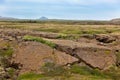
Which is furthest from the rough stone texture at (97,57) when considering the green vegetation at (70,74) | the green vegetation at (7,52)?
the green vegetation at (7,52)

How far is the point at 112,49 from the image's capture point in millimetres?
36781

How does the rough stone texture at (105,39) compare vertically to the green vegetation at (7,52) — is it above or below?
above

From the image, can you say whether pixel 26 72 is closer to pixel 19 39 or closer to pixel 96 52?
pixel 19 39

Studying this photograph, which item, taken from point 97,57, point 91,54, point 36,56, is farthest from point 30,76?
point 97,57

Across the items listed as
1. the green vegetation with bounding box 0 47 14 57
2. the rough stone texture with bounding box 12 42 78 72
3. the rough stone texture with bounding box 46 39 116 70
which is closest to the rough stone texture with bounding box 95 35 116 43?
the rough stone texture with bounding box 46 39 116 70

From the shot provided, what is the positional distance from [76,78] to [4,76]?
6.95 metres

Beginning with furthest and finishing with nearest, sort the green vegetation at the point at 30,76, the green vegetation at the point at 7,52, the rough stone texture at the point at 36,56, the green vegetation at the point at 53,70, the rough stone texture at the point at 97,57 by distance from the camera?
the rough stone texture at the point at 97,57 < the green vegetation at the point at 7,52 < the rough stone texture at the point at 36,56 < the green vegetation at the point at 53,70 < the green vegetation at the point at 30,76

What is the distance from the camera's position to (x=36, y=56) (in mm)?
32938

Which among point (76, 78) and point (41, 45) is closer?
point (76, 78)

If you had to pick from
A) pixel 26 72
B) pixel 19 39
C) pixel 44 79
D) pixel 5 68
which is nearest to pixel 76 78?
pixel 44 79

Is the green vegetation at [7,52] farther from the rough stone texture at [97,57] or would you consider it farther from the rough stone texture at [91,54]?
the rough stone texture at [97,57]

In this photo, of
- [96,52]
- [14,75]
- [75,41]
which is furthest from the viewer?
[75,41]

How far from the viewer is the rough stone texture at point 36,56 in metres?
32.0

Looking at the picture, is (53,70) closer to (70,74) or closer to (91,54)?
(70,74)
